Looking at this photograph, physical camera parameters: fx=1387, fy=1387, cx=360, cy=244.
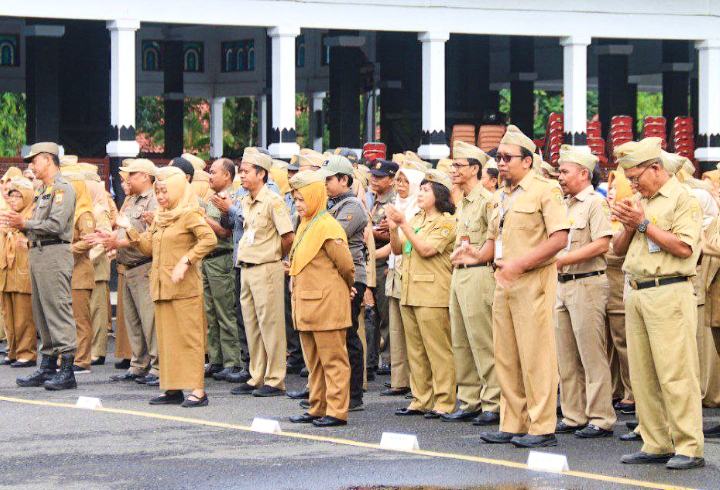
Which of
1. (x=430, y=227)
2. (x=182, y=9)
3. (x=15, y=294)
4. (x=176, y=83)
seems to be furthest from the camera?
(x=176, y=83)

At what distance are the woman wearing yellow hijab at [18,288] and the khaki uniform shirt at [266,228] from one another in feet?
9.01

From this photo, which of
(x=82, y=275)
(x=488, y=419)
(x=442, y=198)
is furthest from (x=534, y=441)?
(x=82, y=275)

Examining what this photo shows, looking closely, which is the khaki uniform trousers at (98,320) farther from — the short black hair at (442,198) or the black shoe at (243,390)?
the short black hair at (442,198)

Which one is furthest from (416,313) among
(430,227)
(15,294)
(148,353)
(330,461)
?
(15,294)

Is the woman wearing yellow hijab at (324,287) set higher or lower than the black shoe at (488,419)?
higher

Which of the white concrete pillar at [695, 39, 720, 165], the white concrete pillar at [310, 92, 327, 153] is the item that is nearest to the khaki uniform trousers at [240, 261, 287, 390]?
the white concrete pillar at [695, 39, 720, 165]

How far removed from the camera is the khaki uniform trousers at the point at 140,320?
40.0 ft

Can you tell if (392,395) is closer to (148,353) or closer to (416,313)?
(416,313)

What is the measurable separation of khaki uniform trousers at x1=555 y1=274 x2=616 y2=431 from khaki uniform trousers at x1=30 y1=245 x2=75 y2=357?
4.41 m

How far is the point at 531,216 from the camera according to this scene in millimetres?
8875

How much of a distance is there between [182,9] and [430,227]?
10462 mm

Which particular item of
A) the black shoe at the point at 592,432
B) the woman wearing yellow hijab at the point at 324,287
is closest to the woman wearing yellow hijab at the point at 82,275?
the woman wearing yellow hijab at the point at 324,287

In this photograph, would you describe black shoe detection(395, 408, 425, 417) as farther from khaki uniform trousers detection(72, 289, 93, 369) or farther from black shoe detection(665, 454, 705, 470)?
khaki uniform trousers detection(72, 289, 93, 369)

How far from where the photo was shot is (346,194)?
1070 cm
